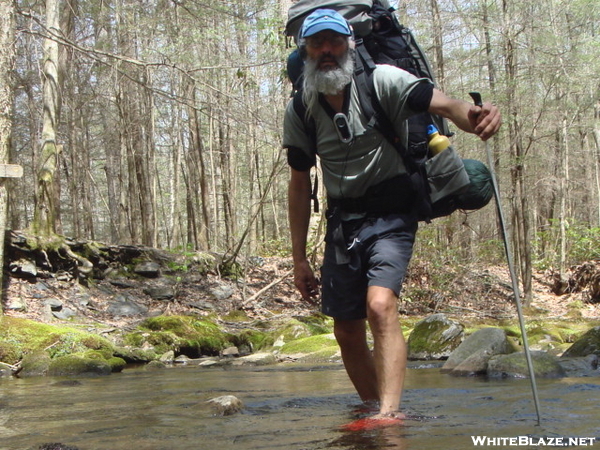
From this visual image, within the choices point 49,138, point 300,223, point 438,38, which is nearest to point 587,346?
point 300,223

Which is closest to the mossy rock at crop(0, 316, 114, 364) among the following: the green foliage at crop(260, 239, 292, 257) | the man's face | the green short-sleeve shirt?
the green short-sleeve shirt

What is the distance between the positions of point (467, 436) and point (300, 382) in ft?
10.5

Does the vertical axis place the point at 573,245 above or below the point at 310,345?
above

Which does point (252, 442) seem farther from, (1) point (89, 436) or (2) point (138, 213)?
(2) point (138, 213)

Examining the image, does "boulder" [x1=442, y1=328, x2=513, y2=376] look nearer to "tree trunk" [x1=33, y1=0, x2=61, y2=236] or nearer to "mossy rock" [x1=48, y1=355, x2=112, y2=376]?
"mossy rock" [x1=48, y1=355, x2=112, y2=376]

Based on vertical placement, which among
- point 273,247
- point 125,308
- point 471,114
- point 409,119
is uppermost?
point 273,247

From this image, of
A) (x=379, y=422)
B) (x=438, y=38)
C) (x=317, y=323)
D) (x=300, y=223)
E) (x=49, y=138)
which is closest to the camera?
(x=379, y=422)

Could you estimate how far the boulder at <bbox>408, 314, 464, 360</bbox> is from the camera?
8148mm

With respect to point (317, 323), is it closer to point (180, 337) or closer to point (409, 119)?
point (180, 337)

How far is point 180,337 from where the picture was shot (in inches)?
375

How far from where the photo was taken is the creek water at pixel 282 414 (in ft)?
9.28

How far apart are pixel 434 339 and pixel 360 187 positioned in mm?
5414

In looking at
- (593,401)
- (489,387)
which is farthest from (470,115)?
(489,387)

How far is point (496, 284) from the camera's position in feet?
48.5
